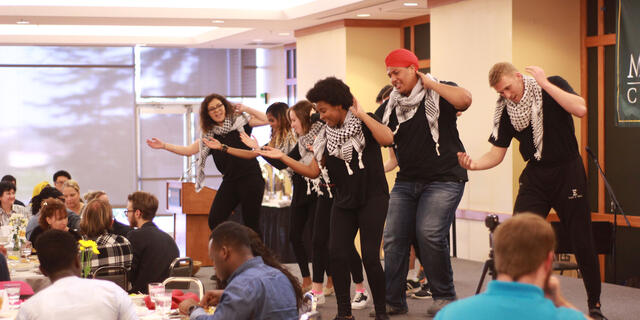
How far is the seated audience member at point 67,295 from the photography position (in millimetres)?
2822

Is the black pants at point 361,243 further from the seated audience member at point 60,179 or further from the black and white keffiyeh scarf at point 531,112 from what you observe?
the seated audience member at point 60,179

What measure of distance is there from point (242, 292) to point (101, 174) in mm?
13883

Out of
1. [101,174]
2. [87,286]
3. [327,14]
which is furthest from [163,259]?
[101,174]

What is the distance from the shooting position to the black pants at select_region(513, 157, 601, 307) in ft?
16.3

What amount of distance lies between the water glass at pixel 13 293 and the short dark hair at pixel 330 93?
7.06 ft

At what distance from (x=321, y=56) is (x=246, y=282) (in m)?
9.41

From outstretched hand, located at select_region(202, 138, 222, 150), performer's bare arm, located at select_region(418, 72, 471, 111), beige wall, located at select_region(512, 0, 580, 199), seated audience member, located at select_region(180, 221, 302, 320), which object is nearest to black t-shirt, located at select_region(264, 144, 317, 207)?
outstretched hand, located at select_region(202, 138, 222, 150)

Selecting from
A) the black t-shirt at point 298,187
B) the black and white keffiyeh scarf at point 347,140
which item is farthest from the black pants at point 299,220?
the black and white keffiyeh scarf at point 347,140

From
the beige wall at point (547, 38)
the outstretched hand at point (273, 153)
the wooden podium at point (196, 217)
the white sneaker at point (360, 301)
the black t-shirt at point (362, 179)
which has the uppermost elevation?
the beige wall at point (547, 38)

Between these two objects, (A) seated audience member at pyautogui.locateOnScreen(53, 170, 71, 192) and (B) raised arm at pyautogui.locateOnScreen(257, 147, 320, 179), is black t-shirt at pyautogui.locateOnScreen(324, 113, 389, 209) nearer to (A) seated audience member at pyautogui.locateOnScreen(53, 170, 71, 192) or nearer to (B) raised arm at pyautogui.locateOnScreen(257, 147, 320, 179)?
(B) raised arm at pyautogui.locateOnScreen(257, 147, 320, 179)

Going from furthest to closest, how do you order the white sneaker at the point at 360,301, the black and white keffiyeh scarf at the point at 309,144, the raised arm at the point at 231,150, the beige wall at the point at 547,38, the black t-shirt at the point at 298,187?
the beige wall at the point at 547,38, the raised arm at the point at 231,150, the black t-shirt at the point at 298,187, the black and white keffiyeh scarf at the point at 309,144, the white sneaker at the point at 360,301

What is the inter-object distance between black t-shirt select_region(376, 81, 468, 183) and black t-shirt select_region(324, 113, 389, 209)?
240 mm

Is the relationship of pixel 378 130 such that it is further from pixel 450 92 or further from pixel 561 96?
pixel 561 96

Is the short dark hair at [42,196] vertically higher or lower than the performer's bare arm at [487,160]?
lower
